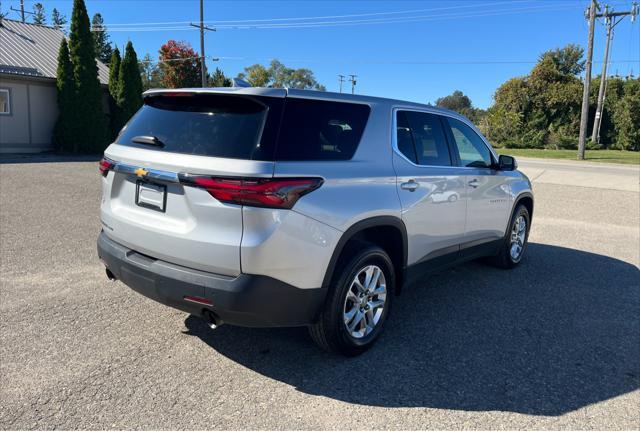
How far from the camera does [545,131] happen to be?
4131 cm

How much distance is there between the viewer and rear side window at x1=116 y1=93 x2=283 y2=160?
9.70 feet

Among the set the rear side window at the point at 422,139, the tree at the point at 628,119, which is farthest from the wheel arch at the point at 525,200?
the tree at the point at 628,119

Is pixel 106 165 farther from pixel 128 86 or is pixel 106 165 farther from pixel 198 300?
pixel 128 86

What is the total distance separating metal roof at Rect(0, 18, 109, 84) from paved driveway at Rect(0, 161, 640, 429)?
16.6 meters

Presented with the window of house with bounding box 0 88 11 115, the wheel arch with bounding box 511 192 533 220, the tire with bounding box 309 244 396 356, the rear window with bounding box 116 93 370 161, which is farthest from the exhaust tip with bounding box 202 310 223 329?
the window of house with bounding box 0 88 11 115

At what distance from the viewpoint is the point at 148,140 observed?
3373 mm

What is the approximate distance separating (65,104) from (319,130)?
763 inches

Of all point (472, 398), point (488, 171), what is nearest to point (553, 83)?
point (488, 171)

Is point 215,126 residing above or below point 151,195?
above

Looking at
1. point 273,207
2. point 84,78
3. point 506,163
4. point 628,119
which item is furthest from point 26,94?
point 628,119

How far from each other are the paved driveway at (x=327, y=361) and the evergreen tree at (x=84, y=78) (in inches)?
617

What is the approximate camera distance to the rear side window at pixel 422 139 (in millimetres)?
4062

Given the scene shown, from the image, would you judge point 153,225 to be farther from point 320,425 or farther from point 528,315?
point 528,315

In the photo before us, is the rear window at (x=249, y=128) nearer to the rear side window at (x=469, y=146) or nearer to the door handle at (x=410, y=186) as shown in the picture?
the door handle at (x=410, y=186)
